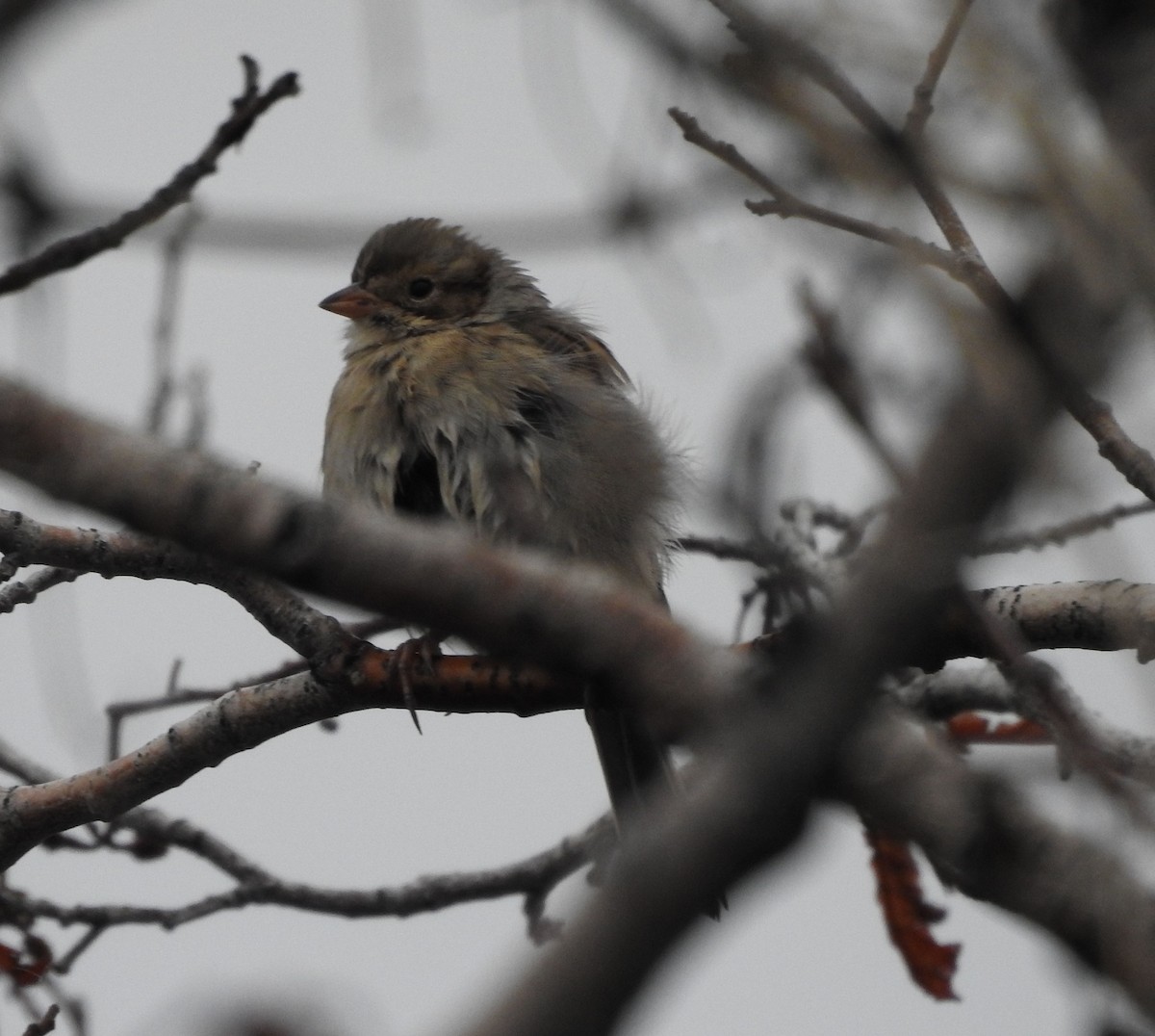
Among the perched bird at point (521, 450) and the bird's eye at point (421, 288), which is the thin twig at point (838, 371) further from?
the bird's eye at point (421, 288)

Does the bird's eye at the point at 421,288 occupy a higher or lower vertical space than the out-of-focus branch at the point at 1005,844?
higher

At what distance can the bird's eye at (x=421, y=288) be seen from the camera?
Answer: 6426mm

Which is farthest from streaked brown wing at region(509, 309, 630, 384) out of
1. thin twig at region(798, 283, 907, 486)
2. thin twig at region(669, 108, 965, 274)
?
thin twig at region(798, 283, 907, 486)

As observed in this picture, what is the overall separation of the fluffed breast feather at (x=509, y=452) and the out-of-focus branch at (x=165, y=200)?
168 centimetres

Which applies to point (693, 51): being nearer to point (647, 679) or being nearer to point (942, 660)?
point (647, 679)

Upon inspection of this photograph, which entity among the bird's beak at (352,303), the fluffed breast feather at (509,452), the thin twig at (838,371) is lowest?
the thin twig at (838,371)

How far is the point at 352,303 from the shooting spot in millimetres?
6367

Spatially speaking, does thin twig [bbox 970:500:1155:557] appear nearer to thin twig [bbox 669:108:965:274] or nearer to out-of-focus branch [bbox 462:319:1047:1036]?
thin twig [bbox 669:108:965:274]

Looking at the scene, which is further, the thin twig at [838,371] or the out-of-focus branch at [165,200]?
the out-of-focus branch at [165,200]

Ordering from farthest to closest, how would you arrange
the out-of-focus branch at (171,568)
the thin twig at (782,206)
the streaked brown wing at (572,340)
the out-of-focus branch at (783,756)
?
the streaked brown wing at (572,340)
the out-of-focus branch at (171,568)
the thin twig at (782,206)
the out-of-focus branch at (783,756)

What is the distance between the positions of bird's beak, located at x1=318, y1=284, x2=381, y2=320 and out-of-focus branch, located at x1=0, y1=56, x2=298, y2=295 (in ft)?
8.77

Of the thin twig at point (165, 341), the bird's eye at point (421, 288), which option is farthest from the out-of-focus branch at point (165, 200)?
the bird's eye at point (421, 288)

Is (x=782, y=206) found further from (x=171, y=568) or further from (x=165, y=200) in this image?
(x=171, y=568)

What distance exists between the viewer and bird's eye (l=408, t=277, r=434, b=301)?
21.1ft
